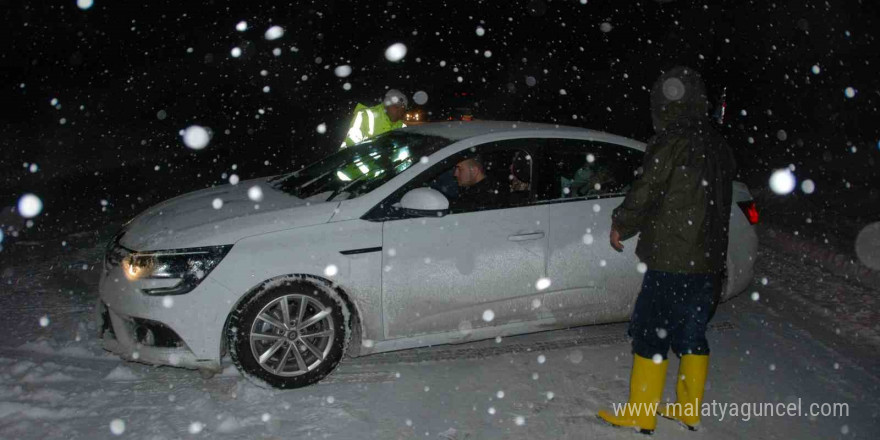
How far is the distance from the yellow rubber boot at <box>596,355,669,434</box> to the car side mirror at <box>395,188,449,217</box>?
138 cm

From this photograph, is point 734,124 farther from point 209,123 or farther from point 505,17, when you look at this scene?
point 209,123

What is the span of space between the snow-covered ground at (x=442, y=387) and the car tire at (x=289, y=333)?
118 mm

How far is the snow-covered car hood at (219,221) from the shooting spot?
4148mm

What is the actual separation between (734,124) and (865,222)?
12586 mm

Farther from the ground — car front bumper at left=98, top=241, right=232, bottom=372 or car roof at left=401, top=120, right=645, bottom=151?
car roof at left=401, top=120, right=645, bottom=151

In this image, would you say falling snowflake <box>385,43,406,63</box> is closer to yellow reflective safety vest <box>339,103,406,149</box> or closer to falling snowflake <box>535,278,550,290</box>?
yellow reflective safety vest <box>339,103,406,149</box>

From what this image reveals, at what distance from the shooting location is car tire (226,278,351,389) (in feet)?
13.6

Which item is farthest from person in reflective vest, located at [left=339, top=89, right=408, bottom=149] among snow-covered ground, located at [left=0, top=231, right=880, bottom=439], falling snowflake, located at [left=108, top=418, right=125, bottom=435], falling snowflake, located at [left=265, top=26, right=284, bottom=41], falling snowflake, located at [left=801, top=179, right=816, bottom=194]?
falling snowflake, located at [left=265, top=26, right=284, bottom=41]

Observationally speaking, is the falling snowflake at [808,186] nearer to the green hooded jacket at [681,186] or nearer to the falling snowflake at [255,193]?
the green hooded jacket at [681,186]

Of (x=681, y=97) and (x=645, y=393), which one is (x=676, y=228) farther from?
(x=645, y=393)

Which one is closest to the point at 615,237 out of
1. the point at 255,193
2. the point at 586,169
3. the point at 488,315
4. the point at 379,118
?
the point at 488,315

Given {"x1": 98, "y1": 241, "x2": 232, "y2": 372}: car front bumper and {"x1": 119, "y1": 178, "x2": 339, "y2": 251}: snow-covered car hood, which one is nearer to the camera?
{"x1": 98, "y1": 241, "x2": 232, "y2": 372}: car front bumper

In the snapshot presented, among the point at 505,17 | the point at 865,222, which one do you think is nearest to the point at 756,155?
the point at 865,222

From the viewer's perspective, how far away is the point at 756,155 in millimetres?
17609
